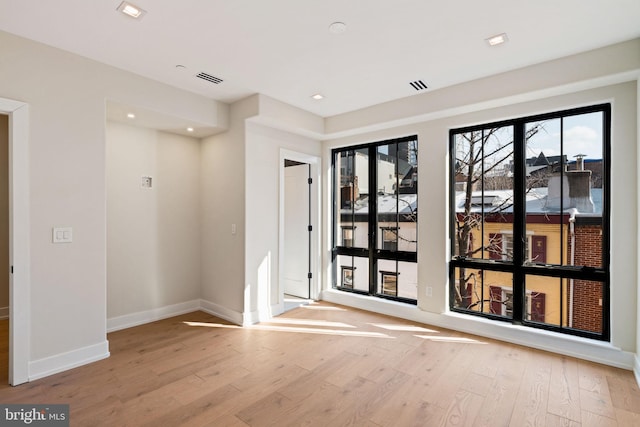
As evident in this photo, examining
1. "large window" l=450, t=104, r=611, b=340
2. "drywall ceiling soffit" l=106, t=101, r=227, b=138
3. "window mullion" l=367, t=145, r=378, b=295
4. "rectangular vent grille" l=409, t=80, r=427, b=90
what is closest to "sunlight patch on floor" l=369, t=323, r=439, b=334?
"large window" l=450, t=104, r=611, b=340

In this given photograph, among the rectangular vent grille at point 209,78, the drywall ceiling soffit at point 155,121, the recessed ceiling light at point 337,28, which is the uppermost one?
the rectangular vent grille at point 209,78

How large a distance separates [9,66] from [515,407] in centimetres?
474

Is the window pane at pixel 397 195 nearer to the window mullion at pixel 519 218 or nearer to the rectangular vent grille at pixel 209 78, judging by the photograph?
the window mullion at pixel 519 218

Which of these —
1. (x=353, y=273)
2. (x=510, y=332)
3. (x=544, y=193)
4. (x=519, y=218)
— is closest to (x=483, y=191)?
(x=519, y=218)

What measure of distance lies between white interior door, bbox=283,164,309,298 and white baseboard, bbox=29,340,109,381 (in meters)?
2.71

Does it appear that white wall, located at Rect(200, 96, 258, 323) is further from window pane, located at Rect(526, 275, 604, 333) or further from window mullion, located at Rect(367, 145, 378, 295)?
window pane, located at Rect(526, 275, 604, 333)

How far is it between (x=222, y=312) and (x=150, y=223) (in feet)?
4.92

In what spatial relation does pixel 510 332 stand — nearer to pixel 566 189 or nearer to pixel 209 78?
pixel 566 189

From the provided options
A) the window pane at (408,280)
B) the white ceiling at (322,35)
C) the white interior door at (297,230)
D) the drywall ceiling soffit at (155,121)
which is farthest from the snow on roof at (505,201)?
the drywall ceiling soffit at (155,121)

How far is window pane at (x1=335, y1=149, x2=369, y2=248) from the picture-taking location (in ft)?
16.1

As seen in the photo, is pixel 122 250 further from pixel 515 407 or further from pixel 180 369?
pixel 515 407

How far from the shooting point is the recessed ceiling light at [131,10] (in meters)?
2.25

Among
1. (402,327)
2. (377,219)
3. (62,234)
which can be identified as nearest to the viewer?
(62,234)

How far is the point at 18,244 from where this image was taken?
2.64 meters
